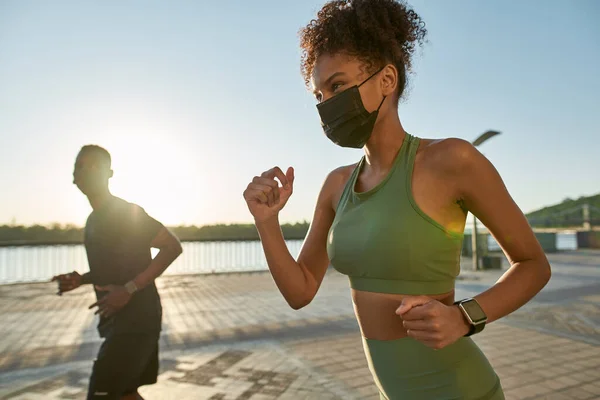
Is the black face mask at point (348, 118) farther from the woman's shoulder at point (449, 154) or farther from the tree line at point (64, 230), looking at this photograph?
the tree line at point (64, 230)

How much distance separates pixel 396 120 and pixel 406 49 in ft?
0.96

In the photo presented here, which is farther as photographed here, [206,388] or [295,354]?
[295,354]

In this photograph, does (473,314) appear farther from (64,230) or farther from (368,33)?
(64,230)

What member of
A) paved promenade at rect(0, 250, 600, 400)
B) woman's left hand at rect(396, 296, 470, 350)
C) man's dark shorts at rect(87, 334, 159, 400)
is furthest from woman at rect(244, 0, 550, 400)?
paved promenade at rect(0, 250, 600, 400)

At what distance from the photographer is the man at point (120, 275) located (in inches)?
100

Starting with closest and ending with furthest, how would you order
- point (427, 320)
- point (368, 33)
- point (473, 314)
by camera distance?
point (427, 320)
point (473, 314)
point (368, 33)

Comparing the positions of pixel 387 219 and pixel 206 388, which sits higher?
pixel 387 219

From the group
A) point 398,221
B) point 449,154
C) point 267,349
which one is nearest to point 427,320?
point 398,221

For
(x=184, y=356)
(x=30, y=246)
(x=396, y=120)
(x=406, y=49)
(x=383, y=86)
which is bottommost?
(x=184, y=356)

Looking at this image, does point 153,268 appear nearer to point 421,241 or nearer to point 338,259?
point 338,259

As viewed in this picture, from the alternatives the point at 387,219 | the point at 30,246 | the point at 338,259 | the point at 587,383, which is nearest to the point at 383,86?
the point at 387,219

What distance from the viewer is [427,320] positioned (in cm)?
108

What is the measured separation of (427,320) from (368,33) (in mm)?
1007

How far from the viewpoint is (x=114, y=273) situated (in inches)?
109
